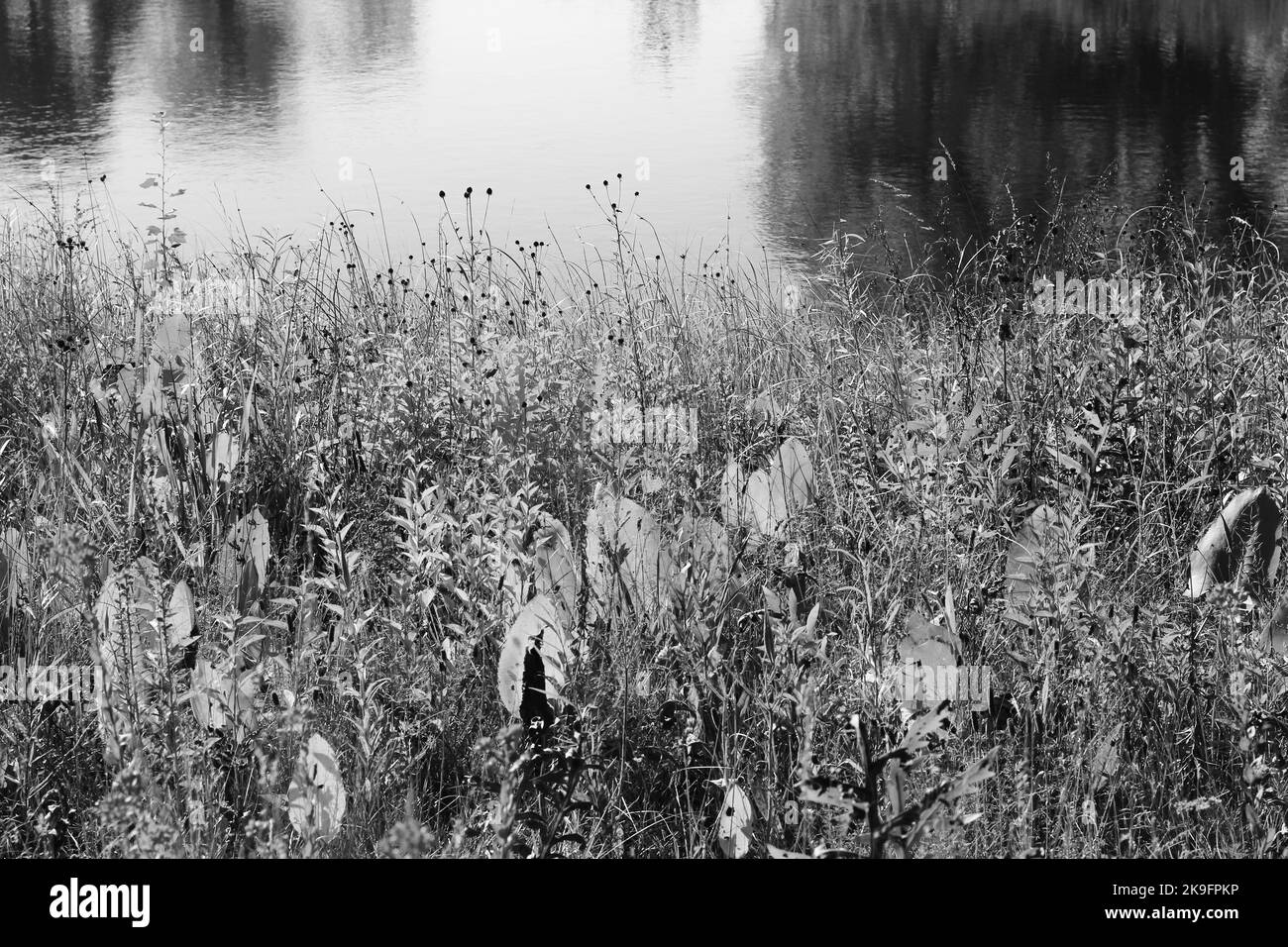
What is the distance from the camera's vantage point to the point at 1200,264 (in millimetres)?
2799

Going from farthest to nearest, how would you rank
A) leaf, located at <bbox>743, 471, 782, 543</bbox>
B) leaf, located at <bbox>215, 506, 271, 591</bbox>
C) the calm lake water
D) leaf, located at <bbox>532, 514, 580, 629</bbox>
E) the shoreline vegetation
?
the calm lake water, leaf, located at <bbox>743, 471, 782, 543</bbox>, leaf, located at <bbox>215, 506, 271, 591</bbox>, leaf, located at <bbox>532, 514, 580, 629</bbox>, the shoreline vegetation

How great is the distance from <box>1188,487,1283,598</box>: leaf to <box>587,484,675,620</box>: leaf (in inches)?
36.1

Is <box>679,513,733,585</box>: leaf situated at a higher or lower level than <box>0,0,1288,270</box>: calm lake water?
lower

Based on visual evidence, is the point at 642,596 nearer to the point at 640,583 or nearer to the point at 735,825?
the point at 640,583

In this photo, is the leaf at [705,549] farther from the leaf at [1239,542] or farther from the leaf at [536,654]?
the leaf at [1239,542]

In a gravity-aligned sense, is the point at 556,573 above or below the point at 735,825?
above

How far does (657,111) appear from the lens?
11.7 metres

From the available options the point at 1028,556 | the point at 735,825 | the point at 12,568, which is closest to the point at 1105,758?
the point at 1028,556

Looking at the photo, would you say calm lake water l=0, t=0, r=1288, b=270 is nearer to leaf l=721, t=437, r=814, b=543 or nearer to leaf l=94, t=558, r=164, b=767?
leaf l=721, t=437, r=814, b=543

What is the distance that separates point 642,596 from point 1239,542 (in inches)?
40.4

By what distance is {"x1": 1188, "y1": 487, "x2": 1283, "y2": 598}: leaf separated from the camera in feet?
6.96

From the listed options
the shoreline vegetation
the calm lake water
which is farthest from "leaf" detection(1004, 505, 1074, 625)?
the calm lake water

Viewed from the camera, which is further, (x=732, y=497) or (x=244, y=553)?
(x=732, y=497)

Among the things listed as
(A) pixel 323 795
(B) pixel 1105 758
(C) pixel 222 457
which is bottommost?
(B) pixel 1105 758
